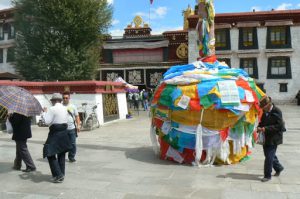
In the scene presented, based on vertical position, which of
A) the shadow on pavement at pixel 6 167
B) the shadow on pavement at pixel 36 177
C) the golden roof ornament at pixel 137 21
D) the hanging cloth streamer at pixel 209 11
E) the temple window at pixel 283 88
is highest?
the golden roof ornament at pixel 137 21

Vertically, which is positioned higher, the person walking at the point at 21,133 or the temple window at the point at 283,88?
the temple window at the point at 283,88

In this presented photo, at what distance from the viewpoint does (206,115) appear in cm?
884

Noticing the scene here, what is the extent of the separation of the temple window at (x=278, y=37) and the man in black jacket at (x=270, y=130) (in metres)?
31.9

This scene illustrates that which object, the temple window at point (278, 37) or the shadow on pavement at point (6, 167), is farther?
the temple window at point (278, 37)

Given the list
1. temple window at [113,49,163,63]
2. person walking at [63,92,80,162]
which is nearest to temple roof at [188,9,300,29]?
temple window at [113,49,163,63]

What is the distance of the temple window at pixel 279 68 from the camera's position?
123ft

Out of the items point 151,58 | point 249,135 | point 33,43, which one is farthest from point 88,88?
point 151,58

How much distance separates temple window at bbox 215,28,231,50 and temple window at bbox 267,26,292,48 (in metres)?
3.77

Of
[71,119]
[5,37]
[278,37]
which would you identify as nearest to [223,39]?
[278,37]

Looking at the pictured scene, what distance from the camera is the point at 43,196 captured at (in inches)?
259

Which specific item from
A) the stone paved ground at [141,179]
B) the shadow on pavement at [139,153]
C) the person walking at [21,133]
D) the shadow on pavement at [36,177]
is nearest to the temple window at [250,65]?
the stone paved ground at [141,179]

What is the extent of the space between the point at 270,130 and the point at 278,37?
3255cm

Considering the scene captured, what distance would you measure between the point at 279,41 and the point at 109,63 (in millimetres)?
17124

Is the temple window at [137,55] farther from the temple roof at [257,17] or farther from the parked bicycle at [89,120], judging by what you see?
the parked bicycle at [89,120]
